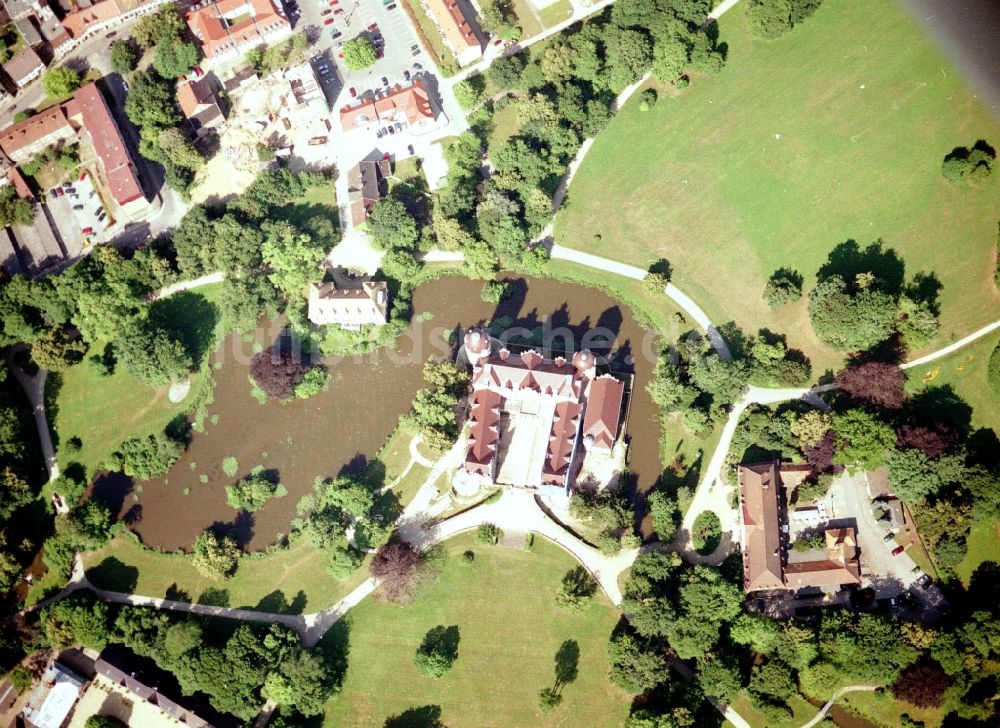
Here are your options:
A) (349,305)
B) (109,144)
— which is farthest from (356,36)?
(349,305)

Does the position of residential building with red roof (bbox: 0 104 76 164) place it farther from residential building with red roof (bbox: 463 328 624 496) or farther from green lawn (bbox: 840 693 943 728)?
green lawn (bbox: 840 693 943 728)

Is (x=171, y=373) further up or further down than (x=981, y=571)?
further down

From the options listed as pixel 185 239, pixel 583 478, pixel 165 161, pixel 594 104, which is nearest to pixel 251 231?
pixel 185 239

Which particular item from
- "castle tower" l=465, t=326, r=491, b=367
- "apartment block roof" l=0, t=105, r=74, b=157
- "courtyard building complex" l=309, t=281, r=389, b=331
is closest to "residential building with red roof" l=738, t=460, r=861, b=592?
"castle tower" l=465, t=326, r=491, b=367

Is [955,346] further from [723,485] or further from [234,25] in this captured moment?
[234,25]

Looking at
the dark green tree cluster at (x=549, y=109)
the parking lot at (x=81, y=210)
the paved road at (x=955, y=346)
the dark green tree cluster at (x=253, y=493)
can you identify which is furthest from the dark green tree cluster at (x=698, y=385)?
the parking lot at (x=81, y=210)

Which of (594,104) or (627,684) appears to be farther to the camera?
(594,104)

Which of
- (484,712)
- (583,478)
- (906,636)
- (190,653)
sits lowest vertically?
(190,653)

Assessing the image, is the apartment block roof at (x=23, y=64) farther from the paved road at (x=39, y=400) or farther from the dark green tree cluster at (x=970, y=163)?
the dark green tree cluster at (x=970, y=163)

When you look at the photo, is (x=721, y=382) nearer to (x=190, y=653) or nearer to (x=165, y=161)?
(x=190, y=653)
